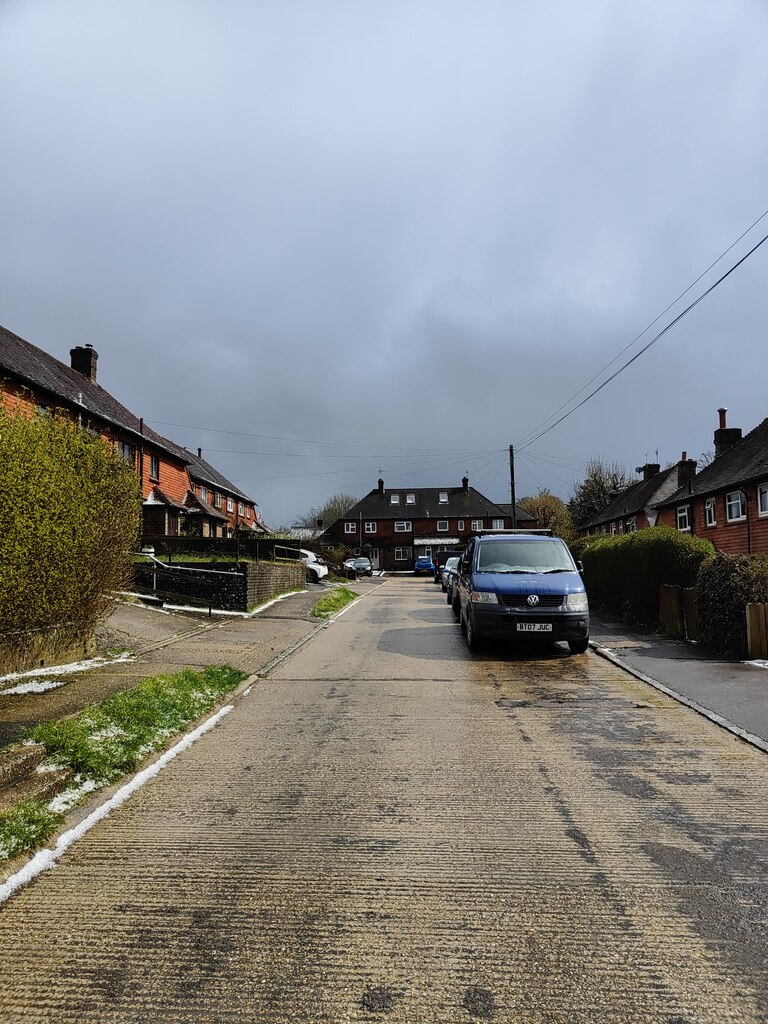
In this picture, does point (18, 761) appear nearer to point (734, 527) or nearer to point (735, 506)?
point (734, 527)

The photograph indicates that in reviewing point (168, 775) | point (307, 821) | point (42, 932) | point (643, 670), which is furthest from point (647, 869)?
point (643, 670)

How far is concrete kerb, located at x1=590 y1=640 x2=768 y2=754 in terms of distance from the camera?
19.8 ft

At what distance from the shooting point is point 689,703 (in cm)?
760

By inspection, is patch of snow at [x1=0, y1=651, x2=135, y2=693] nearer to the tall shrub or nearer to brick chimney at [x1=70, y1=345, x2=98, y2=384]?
the tall shrub

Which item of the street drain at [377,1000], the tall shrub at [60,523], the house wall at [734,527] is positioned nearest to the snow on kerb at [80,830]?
the street drain at [377,1000]

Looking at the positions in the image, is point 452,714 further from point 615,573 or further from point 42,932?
point 615,573

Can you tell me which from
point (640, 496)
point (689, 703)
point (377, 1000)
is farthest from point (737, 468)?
point (377, 1000)

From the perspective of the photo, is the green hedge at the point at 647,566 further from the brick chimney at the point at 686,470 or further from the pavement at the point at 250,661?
the brick chimney at the point at 686,470

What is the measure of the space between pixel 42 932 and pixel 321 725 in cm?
383

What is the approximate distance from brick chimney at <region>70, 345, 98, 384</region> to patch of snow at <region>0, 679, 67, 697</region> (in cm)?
2734

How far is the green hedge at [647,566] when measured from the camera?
14.0 metres

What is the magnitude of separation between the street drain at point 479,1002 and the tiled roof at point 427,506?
241ft

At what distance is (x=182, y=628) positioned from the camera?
13.8 metres

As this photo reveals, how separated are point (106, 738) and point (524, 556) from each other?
8306mm
